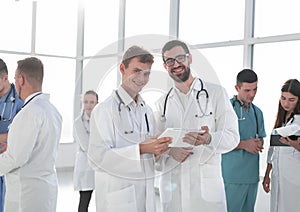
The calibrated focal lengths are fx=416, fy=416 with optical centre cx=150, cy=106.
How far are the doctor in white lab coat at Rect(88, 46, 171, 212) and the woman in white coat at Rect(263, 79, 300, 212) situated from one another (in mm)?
1123

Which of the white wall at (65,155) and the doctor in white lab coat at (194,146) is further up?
the doctor in white lab coat at (194,146)

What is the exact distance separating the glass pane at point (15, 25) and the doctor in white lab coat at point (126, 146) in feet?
17.1

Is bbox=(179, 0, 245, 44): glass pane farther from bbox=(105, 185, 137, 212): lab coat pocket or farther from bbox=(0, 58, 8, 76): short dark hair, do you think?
bbox=(105, 185, 137, 212): lab coat pocket

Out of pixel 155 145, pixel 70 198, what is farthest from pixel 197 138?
pixel 70 198

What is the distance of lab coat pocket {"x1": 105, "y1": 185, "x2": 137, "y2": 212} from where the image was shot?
6.11 ft

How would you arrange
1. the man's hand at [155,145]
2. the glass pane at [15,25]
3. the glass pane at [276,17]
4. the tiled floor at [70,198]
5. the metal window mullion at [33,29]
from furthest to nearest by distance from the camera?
the metal window mullion at [33,29] → the glass pane at [15,25] → the tiled floor at [70,198] → the glass pane at [276,17] → the man's hand at [155,145]

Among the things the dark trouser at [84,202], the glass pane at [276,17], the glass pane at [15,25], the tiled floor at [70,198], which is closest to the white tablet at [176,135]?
the dark trouser at [84,202]

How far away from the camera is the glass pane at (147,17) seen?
5.25m

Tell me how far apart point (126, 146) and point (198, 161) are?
1.47 ft

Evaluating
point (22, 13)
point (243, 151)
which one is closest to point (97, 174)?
point (243, 151)

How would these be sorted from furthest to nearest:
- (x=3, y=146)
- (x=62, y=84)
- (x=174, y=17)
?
(x=62, y=84)
(x=174, y=17)
(x=3, y=146)

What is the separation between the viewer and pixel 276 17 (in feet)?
12.9

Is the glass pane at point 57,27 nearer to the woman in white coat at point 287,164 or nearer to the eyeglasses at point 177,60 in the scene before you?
the woman in white coat at point 287,164

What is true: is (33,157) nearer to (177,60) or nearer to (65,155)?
(177,60)
